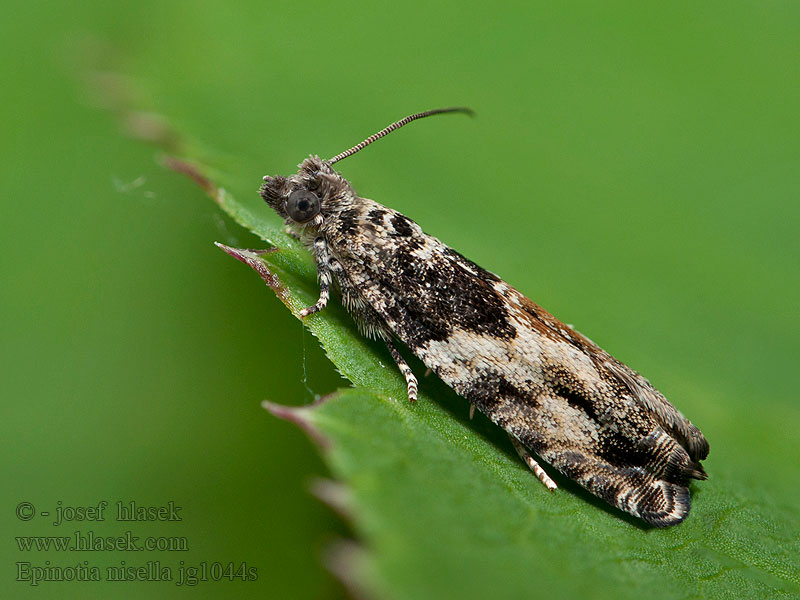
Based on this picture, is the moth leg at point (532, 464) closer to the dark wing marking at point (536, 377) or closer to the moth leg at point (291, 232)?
the dark wing marking at point (536, 377)

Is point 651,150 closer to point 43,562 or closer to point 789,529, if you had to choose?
point 789,529

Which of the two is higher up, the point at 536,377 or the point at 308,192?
the point at 308,192

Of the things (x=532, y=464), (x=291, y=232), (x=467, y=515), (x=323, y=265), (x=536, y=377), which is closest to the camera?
(x=467, y=515)

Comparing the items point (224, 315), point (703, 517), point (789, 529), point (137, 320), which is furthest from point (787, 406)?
point (137, 320)

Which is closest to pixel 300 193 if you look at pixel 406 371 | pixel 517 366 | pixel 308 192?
pixel 308 192

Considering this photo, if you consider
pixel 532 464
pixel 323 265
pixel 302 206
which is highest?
pixel 302 206

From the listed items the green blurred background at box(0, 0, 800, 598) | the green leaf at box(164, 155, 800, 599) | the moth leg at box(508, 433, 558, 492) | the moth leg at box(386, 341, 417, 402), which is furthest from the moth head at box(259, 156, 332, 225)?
the moth leg at box(508, 433, 558, 492)

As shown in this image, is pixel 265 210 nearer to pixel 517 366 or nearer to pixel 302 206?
pixel 302 206
